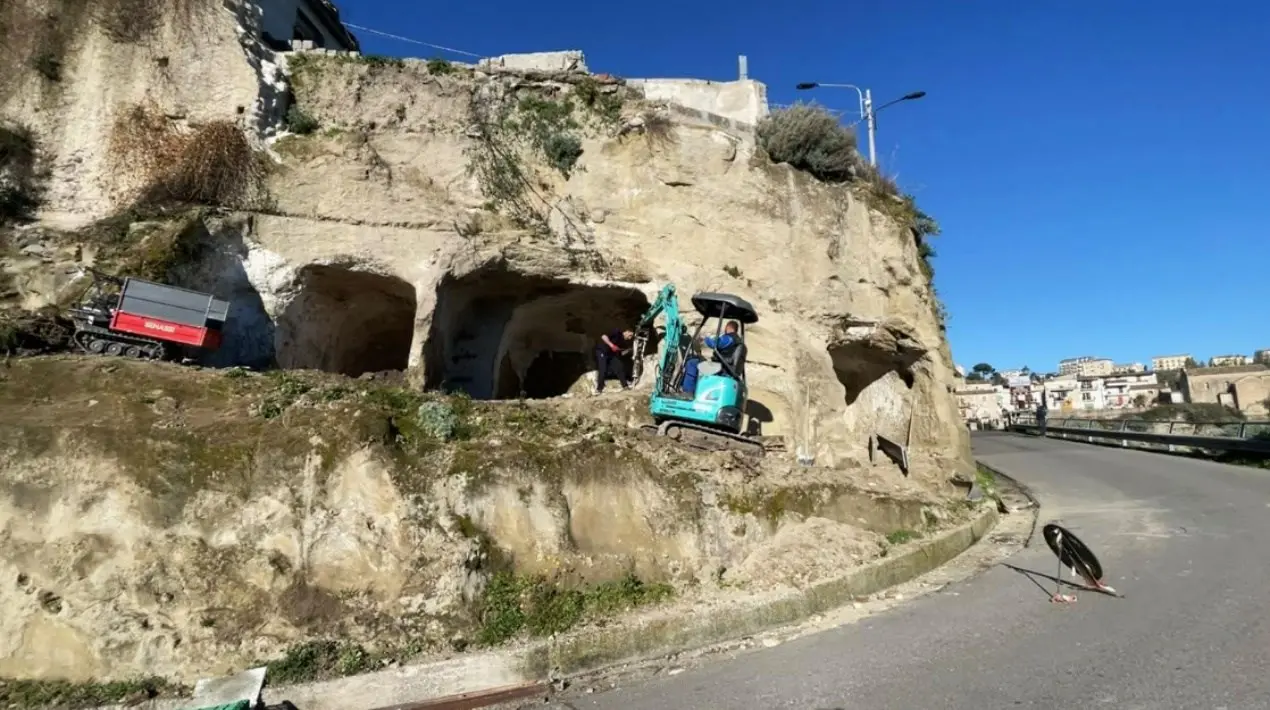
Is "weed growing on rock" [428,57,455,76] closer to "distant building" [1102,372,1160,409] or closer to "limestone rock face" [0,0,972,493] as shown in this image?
"limestone rock face" [0,0,972,493]

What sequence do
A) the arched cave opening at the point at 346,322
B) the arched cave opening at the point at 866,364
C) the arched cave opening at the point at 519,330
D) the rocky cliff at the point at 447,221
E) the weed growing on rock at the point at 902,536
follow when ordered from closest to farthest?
the weed growing on rock at the point at 902,536, the rocky cliff at the point at 447,221, the arched cave opening at the point at 346,322, the arched cave opening at the point at 519,330, the arched cave opening at the point at 866,364

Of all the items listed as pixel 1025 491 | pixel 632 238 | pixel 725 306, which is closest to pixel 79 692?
pixel 725 306

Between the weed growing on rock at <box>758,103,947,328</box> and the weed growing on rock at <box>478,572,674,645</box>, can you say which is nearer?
the weed growing on rock at <box>478,572,674,645</box>

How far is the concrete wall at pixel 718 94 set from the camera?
1708 centimetres

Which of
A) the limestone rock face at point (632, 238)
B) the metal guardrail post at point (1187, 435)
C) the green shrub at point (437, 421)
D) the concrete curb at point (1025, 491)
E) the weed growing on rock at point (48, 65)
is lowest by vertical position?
the concrete curb at point (1025, 491)

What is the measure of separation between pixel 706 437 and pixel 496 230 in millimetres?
5801

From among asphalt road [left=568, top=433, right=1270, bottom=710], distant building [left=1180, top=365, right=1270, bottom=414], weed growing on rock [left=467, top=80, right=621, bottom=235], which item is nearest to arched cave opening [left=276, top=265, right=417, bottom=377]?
weed growing on rock [left=467, top=80, right=621, bottom=235]

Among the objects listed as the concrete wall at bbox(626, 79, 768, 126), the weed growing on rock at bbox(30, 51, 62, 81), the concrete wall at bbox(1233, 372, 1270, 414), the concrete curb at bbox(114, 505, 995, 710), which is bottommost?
the concrete curb at bbox(114, 505, 995, 710)

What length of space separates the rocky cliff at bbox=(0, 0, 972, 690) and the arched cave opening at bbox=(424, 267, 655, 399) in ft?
0.20

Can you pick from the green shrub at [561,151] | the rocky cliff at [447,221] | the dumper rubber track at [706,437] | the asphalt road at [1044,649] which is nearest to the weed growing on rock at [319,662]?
the asphalt road at [1044,649]

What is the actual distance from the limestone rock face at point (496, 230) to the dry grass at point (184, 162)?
27cm

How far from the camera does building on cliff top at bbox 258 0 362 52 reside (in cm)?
2045

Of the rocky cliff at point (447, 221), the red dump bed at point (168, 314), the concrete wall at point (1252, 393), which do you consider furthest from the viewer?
the concrete wall at point (1252, 393)

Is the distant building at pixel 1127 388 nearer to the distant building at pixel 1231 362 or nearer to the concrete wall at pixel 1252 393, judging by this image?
the distant building at pixel 1231 362
